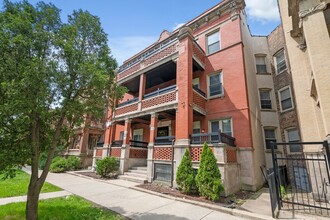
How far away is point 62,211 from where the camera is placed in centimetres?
532

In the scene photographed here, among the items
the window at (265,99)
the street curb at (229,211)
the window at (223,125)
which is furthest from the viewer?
the window at (265,99)

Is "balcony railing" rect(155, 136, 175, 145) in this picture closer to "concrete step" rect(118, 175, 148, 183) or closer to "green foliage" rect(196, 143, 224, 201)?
"concrete step" rect(118, 175, 148, 183)

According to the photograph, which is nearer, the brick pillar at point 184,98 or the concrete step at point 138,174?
the brick pillar at point 184,98

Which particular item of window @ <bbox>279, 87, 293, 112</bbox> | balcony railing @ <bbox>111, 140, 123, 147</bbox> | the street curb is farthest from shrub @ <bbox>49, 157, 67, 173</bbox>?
window @ <bbox>279, 87, 293, 112</bbox>

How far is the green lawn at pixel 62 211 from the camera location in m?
4.90

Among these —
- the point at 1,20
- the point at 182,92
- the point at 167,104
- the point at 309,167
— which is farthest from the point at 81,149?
the point at 309,167

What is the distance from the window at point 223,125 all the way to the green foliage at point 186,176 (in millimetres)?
3717

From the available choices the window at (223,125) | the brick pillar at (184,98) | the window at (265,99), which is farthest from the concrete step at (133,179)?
the window at (265,99)

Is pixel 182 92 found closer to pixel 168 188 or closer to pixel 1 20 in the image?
pixel 168 188

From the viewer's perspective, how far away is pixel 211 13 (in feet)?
42.9

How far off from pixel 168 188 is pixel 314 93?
881cm

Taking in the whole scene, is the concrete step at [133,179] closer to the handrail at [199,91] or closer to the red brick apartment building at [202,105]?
the red brick apartment building at [202,105]

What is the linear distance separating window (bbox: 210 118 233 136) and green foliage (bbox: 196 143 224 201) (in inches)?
144

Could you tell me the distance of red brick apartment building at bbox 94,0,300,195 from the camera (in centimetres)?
930
